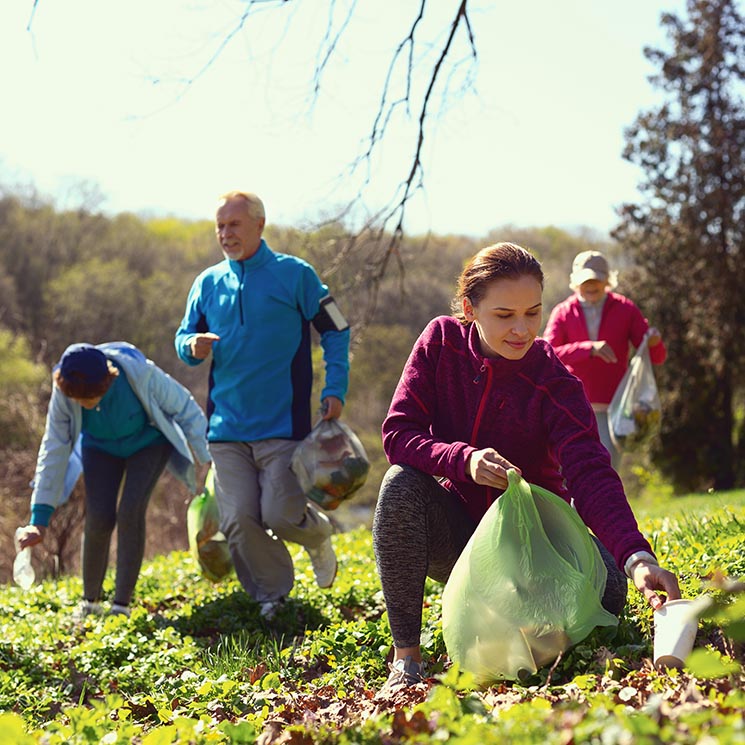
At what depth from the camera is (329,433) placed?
499 centimetres

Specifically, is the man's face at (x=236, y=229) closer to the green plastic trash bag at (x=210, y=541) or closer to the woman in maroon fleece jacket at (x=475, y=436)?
the green plastic trash bag at (x=210, y=541)

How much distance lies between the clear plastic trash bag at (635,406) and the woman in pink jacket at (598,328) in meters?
0.05

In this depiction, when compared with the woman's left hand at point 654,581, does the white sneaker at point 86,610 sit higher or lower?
lower

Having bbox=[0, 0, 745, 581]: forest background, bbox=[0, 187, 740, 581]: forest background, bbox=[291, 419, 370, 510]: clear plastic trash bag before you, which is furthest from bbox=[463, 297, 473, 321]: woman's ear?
bbox=[0, 0, 745, 581]: forest background

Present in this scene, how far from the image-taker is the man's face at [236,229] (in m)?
5.24

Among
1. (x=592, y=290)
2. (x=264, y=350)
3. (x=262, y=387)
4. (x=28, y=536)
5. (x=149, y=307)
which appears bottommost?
(x=28, y=536)

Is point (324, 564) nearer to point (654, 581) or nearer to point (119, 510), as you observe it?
point (119, 510)

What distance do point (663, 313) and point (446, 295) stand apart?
26.2ft

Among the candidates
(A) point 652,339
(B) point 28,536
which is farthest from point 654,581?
(A) point 652,339

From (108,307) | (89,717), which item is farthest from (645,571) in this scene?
(108,307)

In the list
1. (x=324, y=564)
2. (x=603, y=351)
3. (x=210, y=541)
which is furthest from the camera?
(x=603, y=351)

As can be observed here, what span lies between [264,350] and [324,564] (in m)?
1.20

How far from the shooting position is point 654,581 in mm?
2709

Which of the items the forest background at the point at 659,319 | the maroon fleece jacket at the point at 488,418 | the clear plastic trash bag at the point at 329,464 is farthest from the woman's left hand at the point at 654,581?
the forest background at the point at 659,319
